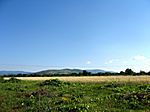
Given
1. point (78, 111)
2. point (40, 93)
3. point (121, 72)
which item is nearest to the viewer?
point (78, 111)

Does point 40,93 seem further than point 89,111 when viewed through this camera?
Yes

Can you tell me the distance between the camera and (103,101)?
2225 centimetres

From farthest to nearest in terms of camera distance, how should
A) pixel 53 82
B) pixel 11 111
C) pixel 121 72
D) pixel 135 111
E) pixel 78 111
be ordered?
pixel 121 72, pixel 53 82, pixel 11 111, pixel 135 111, pixel 78 111

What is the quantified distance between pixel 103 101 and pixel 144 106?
3.48 meters

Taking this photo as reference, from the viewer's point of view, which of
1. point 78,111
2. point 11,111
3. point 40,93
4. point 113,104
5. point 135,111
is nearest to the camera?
point 78,111

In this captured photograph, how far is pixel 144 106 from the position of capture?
64.1 ft

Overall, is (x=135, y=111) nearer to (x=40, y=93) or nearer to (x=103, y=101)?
(x=103, y=101)

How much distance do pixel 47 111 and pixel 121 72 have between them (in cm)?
10182

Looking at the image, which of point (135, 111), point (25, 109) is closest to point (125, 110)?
point (135, 111)

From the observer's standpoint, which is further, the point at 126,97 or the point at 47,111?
the point at 126,97

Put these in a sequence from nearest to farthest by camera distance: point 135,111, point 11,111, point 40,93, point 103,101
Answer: point 135,111 → point 11,111 → point 103,101 → point 40,93

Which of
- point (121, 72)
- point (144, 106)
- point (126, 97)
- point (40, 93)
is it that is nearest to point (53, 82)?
point (40, 93)

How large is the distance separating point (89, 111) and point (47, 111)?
234cm

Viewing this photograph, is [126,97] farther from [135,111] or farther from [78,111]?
[78,111]
